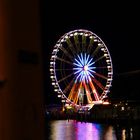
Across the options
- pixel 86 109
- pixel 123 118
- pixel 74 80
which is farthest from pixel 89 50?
pixel 123 118

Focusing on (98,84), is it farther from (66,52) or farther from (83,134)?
(83,134)

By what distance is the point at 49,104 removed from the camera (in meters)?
100

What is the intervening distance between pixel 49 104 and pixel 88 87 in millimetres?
46921

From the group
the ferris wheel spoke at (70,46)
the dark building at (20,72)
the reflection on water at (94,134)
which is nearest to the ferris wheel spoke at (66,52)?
the ferris wheel spoke at (70,46)

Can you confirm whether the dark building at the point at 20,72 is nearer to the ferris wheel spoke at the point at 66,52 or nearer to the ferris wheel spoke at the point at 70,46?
the ferris wheel spoke at the point at 66,52

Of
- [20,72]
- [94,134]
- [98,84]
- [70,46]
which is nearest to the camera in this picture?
[20,72]

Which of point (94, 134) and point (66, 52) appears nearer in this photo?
point (94, 134)

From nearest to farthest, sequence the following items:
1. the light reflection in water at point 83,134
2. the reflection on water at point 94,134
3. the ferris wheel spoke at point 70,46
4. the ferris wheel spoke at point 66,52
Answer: the reflection on water at point 94,134 < the light reflection in water at point 83,134 < the ferris wheel spoke at point 66,52 < the ferris wheel spoke at point 70,46

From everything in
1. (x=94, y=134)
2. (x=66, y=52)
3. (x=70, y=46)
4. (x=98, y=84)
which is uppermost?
(x=70, y=46)

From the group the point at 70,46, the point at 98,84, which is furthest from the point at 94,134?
the point at 70,46

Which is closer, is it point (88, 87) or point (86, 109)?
point (88, 87)

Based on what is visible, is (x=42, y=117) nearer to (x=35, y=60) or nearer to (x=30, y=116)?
(x=30, y=116)

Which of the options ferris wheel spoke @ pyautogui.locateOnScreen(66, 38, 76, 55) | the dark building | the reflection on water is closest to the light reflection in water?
the reflection on water

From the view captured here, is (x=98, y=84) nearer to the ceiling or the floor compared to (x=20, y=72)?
nearer to the ceiling
